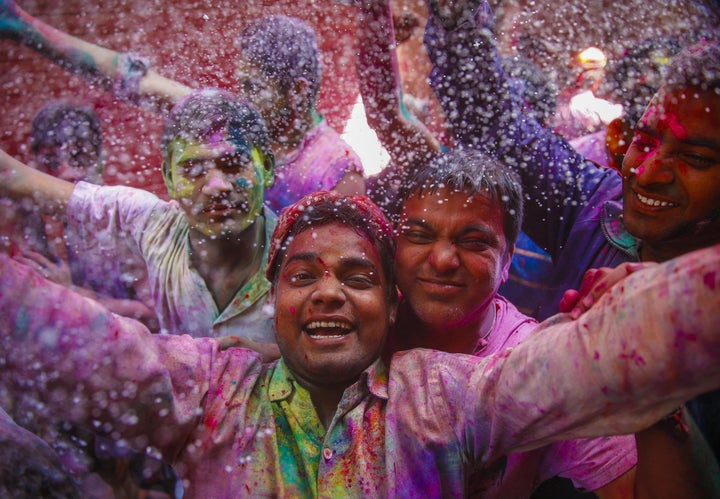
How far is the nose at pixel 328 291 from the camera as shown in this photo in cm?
67

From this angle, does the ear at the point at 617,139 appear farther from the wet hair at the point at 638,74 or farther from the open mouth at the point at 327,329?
the open mouth at the point at 327,329

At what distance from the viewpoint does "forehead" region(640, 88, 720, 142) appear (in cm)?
64

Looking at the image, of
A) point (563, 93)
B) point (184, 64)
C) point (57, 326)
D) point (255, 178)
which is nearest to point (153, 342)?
point (57, 326)

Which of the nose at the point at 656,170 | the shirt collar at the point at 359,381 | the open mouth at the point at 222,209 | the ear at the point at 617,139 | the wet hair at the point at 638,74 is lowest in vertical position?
the shirt collar at the point at 359,381

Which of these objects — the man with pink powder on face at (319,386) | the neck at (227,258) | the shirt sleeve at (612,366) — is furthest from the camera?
the neck at (227,258)

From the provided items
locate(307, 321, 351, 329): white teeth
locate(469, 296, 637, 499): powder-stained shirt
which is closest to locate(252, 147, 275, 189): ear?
locate(307, 321, 351, 329): white teeth

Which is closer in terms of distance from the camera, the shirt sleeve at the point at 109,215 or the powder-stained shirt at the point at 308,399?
the powder-stained shirt at the point at 308,399

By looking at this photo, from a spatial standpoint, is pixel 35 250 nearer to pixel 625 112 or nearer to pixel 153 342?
pixel 153 342

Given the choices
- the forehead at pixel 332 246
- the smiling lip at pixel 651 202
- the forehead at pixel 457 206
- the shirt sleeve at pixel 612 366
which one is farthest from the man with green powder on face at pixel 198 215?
the smiling lip at pixel 651 202

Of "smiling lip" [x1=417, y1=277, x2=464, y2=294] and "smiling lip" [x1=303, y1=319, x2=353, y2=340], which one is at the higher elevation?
"smiling lip" [x1=417, y1=277, x2=464, y2=294]

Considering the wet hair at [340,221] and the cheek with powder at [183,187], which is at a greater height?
the cheek with powder at [183,187]

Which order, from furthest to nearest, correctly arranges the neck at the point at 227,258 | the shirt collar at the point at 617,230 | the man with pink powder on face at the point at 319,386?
1. the neck at the point at 227,258
2. the shirt collar at the point at 617,230
3. the man with pink powder on face at the point at 319,386

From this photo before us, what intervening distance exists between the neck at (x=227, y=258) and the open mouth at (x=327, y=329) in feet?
0.54

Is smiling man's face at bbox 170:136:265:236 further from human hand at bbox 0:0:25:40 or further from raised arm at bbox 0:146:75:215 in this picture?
human hand at bbox 0:0:25:40
